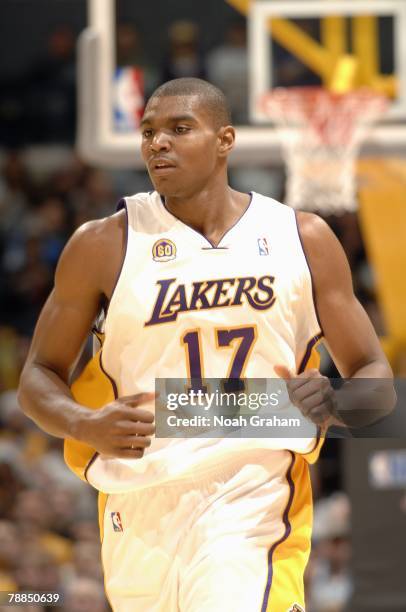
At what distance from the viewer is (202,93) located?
360 centimetres

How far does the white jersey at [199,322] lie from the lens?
343 centimetres

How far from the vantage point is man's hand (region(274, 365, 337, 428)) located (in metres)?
3.25

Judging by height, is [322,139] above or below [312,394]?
above

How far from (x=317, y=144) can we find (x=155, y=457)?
4.03 m

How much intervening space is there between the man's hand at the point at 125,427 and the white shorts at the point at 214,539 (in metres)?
0.34

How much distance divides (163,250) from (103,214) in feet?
27.1

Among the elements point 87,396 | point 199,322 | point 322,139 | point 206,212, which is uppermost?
point 322,139

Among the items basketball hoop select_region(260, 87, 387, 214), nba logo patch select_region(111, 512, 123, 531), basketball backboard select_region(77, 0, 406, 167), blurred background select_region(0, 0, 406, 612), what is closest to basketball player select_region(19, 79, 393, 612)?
nba logo patch select_region(111, 512, 123, 531)

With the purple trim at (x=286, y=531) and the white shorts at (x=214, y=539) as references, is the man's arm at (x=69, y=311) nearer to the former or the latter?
the white shorts at (x=214, y=539)

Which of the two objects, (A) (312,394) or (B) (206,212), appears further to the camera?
(B) (206,212)

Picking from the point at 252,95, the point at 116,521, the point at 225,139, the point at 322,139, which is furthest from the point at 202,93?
the point at 252,95

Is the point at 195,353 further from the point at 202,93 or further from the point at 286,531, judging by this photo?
the point at 202,93

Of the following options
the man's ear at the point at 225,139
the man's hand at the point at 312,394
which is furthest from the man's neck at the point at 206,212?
the man's hand at the point at 312,394

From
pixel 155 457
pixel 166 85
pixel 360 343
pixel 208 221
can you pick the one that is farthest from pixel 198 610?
pixel 166 85
